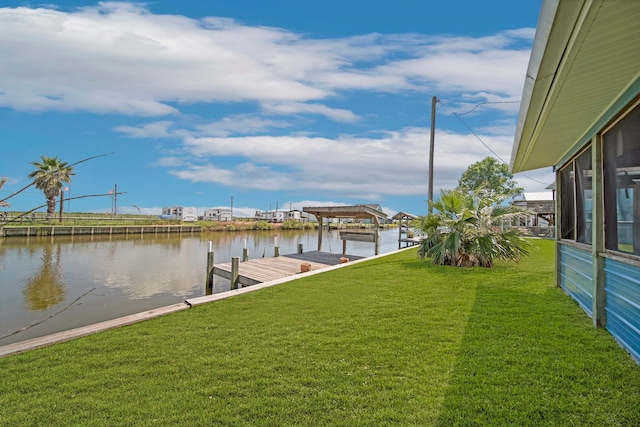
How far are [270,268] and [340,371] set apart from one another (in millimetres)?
7775

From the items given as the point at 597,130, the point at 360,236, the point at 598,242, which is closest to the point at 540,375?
the point at 598,242

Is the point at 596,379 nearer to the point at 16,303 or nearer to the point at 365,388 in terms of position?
the point at 365,388

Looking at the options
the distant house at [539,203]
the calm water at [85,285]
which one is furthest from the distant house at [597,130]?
the distant house at [539,203]

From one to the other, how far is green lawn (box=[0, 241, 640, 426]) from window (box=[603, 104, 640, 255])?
1.03 meters

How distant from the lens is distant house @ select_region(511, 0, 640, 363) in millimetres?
2068

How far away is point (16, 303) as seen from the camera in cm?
931

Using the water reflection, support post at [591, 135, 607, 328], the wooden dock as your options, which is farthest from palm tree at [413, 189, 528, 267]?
the water reflection

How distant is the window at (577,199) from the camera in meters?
4.57

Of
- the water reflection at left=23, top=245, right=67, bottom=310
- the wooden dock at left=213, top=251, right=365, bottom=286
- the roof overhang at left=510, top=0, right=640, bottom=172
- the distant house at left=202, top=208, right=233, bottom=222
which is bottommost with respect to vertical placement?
the water reflection at left=23, top=245, right=67, bottom=310

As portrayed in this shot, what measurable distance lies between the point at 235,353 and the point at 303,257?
976cm

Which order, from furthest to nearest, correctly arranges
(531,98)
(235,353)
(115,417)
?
(235,353)
(531,98)
(115,417)

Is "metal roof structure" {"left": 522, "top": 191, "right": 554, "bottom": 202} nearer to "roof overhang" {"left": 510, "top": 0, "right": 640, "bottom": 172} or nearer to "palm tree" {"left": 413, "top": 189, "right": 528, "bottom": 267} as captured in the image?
"palm tree" {"left": 413, "top": 189, "right": 528, "bottom": 267}

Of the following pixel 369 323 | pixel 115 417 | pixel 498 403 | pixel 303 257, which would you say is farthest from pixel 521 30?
pixel 303 257

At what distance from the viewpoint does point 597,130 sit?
3836 millimetres
